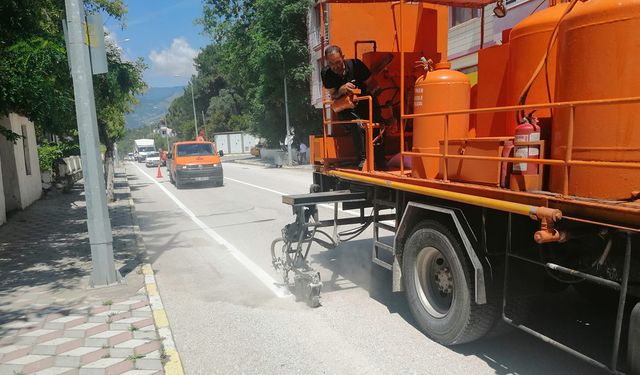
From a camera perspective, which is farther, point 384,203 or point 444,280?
point 384,203

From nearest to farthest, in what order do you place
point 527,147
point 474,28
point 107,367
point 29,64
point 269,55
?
point 527,147 < point 107,367 < point 29,64 < point 474,28 < point 269,55

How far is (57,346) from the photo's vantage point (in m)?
4.34

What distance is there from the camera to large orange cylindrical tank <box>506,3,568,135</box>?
3.42 metres

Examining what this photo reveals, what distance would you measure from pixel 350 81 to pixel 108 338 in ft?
12.1

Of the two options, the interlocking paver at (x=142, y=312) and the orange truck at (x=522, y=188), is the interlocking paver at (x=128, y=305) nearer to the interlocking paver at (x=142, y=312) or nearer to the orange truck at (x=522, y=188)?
the interlocking paver at (x=142, y=312)

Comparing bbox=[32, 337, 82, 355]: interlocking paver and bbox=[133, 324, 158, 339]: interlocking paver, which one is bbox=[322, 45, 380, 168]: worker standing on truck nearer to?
bbox=[133, 324, 158, 339]: interlocking paver

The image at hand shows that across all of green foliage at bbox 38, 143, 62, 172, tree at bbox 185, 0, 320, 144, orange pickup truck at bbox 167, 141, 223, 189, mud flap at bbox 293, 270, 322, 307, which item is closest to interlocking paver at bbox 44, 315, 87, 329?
mud flap at bbox 293, 270, 322, 307

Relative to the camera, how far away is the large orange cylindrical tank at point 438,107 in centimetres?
429

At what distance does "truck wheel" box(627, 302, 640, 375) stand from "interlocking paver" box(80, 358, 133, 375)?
3.51 meters

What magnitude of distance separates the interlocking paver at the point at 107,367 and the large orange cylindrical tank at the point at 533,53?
3.78m

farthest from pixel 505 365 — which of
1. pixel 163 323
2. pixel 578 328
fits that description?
pixel 163 323

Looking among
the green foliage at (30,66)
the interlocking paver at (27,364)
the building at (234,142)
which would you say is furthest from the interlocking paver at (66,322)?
the building at (234,142)

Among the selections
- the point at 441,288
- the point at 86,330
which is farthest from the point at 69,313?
the point at 441,288

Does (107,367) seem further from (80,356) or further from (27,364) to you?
(27,364)
